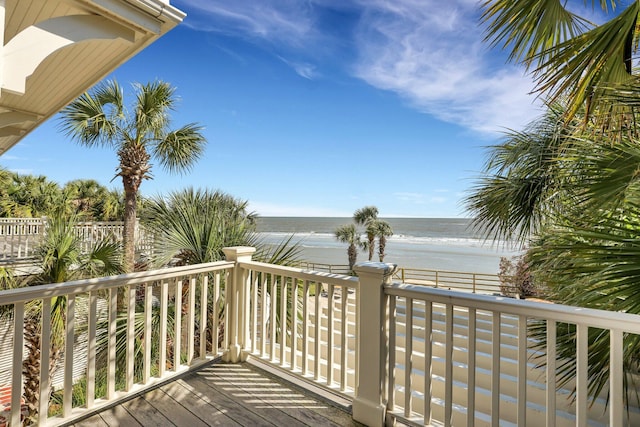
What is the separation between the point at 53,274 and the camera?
13.4 feet

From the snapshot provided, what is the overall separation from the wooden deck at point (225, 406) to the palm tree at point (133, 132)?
4.52 meters

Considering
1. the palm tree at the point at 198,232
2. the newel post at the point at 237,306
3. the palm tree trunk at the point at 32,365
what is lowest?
the palm tree trunk at the point at 32,365

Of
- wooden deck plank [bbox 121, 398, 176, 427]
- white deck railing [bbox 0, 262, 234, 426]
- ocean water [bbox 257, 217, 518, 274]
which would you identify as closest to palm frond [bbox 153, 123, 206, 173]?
white deck railing [bbox 0, 262, 234, 426]

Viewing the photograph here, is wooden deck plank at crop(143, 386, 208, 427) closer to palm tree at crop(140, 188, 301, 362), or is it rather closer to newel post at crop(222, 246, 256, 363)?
newel post at crop(222, 246, 256, 363)

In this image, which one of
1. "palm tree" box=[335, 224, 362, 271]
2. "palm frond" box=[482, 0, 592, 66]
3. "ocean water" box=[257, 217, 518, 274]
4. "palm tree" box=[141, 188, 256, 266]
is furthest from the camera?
"ocean water" box=[257, 217, 518, 274]

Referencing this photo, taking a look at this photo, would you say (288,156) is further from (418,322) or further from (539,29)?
(539,29)

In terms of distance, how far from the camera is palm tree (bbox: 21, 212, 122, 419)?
3868 millimetres

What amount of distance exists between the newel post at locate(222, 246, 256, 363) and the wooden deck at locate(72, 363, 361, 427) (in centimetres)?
25

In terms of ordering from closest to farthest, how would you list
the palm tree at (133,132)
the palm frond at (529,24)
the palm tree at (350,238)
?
the palm frond at (529,24), the palm tree at (133,132), the palm tree at (350,238)

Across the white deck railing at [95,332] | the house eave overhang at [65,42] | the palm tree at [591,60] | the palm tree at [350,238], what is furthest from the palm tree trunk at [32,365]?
the palm tree at [350,238]

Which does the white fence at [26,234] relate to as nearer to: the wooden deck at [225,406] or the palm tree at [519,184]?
the wooden deck at [225,406]

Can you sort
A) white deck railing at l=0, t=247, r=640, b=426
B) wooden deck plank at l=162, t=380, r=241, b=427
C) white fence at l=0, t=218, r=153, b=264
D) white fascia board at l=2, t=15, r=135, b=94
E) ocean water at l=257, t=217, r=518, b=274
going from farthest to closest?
1. ocean water at l=257, t=217, r=518, b=274
2. white fence at l=0, t=218, r=153, b=264
3. wooden deck plank at l=162, t=380, r=241, b=427
4. white deck railing at l=0, t=247, r=640, b=426
5. white fascia board at l=2, t=15, r=135, b=94

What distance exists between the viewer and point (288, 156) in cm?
3216

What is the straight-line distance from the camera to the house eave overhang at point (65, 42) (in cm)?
135
